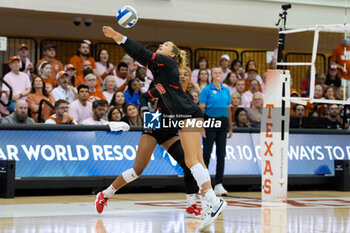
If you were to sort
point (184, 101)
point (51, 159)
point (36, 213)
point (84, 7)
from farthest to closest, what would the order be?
point (84, 7)
point (51, 159)
point (36, 213)
point (184, 101)

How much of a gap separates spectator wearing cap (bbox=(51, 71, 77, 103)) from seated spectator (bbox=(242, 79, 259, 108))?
15.3 feet

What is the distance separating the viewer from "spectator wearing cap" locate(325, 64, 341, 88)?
21.4 m

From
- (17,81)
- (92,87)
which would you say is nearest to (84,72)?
(92,87)

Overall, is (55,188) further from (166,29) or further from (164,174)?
(166,29)

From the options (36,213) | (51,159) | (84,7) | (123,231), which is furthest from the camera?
(84,7)

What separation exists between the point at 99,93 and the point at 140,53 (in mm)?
7583

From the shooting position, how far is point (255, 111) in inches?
703

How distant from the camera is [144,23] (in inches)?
819

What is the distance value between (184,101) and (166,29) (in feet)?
41.8

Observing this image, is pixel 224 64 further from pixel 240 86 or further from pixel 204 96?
pixel 204 96

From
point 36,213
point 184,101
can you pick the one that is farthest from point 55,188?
point 184,101

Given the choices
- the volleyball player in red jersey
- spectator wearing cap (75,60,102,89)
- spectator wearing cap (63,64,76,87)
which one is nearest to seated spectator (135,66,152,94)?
spectator wearing cap (75,60,102,89)

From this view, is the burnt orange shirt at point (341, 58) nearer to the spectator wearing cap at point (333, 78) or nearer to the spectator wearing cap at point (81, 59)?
the spectator wearing cap at point (333, 78)

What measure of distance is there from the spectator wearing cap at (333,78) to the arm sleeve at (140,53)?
490 inches
